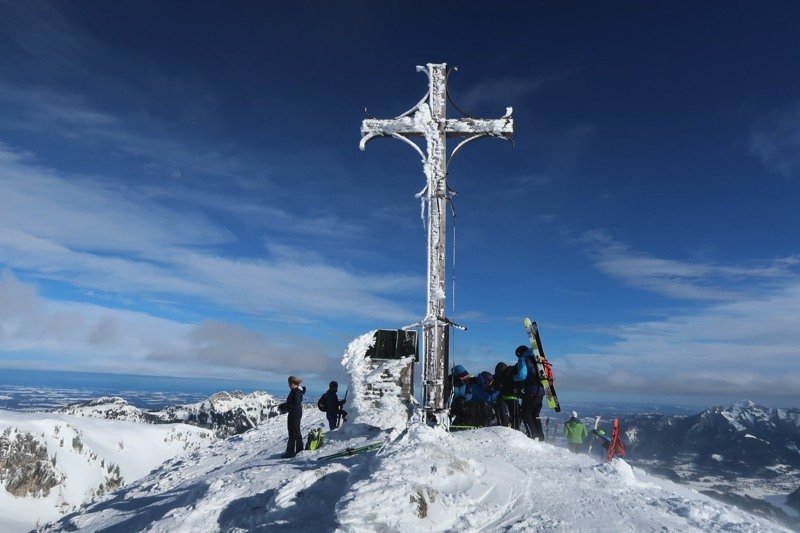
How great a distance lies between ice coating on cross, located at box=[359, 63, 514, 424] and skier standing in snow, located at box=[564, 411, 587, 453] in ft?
15.4

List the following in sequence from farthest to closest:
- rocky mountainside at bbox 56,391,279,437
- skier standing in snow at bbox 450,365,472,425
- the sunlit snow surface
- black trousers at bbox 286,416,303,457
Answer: rocky mountainside at bbox 56,391,279,437 < skier standing in snow at bbox 450,365,472,425 < black trousers at bbox 286,416,303,457 < the sunlit snow surface

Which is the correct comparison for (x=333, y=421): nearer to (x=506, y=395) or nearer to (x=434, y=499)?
(x=506, y=395)

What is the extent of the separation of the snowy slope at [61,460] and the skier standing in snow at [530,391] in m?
15.3

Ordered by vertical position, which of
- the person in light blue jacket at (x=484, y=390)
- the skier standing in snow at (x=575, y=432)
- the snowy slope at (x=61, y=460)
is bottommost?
the snowy slope at (x=61, y=460)

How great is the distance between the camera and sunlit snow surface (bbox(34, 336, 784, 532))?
15.0ft

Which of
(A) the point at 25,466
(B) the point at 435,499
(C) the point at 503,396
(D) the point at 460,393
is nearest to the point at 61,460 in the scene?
(A) the point at 25,466

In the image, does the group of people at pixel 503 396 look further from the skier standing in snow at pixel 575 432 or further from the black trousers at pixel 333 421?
the black trousers at pixel 333 421

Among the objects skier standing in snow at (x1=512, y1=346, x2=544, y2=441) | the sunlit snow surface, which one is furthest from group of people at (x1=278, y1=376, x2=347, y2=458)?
skier standing in snow at (x1=512, y1=346, x2=544, y2=441)

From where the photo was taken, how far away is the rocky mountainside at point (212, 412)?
36.2 m

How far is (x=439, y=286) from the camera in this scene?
392 inches

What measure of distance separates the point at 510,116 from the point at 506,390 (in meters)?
6.28

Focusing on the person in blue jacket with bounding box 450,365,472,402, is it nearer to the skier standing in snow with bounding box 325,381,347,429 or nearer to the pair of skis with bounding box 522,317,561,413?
the pair of skis with bounding box 522,317,561,413

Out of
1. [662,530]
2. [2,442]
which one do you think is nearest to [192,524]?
[662,530]

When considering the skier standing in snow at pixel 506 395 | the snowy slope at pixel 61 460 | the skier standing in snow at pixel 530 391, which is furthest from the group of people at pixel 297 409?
the snowy slope at pixel 61 460
